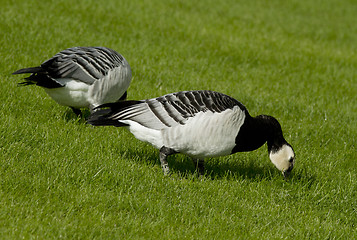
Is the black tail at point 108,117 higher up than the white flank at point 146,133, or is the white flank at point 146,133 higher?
the black tail at point 108,117

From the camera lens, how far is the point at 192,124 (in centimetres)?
636

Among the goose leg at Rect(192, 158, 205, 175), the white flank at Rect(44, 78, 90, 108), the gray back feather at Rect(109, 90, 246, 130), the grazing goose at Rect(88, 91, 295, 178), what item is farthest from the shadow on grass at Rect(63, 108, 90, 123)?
the goose leg at Rect(192, 158, 205, 175)

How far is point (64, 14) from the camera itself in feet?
48.6

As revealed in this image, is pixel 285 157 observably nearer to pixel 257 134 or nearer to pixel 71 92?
pixel 257 134

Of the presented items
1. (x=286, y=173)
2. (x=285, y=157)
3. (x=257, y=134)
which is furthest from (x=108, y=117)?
(x=286, y=173)

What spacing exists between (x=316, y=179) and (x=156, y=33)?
8804 millimetres

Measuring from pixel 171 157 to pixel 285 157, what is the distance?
6.39ft

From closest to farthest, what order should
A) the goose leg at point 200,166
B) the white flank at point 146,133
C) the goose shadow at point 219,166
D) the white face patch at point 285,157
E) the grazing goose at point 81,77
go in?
Answer: 1. the white flank at point 146,133
2. the white face patch at point 285,157
3. the goose leg at point 200,166
4. the goose shadow at point 219,166
5. the grazing goose at point 81,77

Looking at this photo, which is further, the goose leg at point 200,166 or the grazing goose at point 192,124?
the goose leg at point 200,166

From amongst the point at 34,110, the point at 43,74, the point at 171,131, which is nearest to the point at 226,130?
the point at 171,131

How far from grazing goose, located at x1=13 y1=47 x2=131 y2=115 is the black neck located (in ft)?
8.63

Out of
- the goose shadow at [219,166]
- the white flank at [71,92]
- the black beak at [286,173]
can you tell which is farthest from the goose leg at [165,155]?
the white flank at [71,92]

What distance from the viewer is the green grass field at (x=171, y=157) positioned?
559 cm

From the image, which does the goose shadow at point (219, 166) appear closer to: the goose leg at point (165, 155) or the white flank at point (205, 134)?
the goose leg at point (165, 155)
